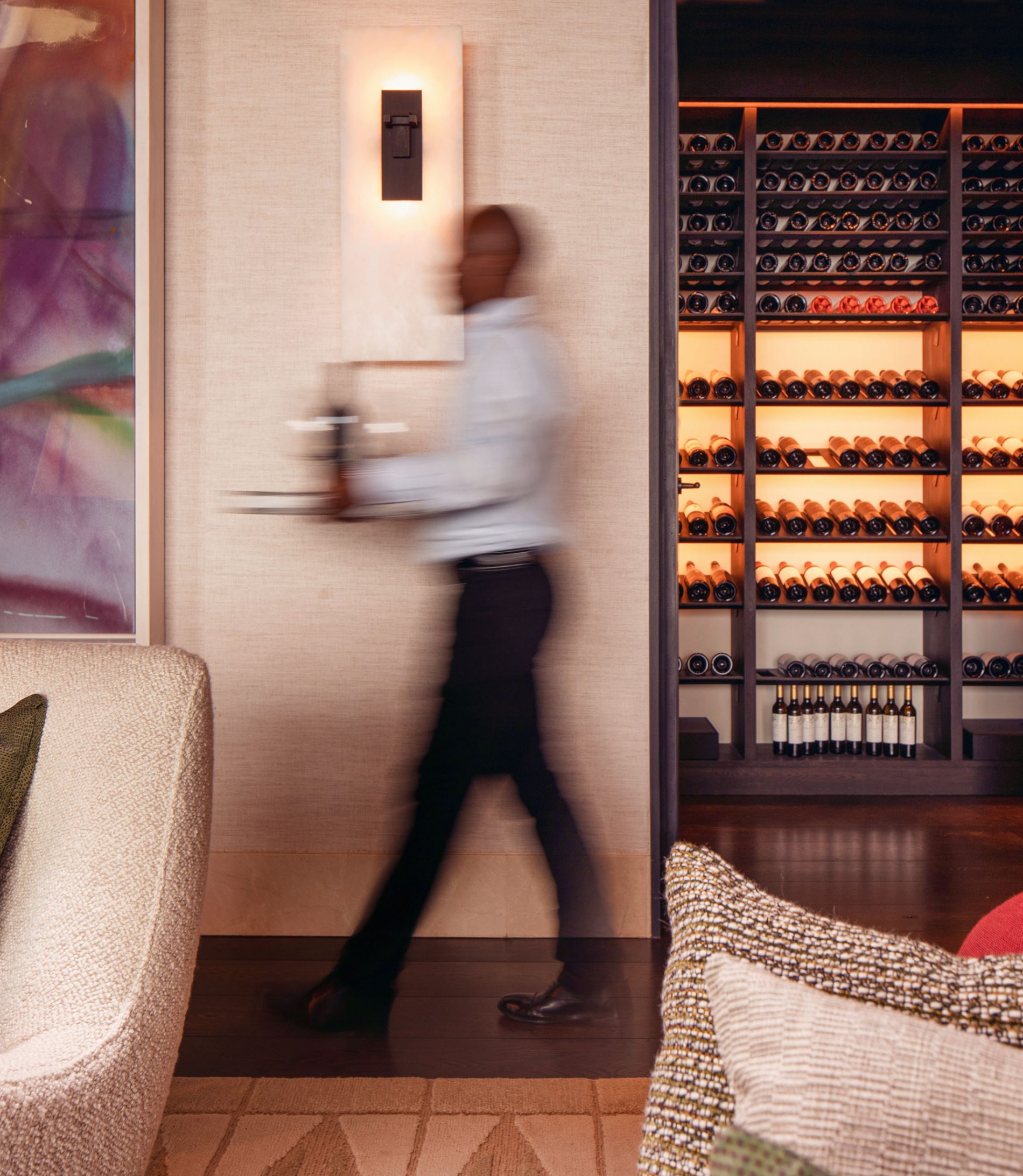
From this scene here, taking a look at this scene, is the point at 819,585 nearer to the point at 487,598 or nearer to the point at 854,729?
the point at 854,729

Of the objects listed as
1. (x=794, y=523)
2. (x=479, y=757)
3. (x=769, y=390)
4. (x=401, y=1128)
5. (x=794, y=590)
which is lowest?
(x=401, y=1128)

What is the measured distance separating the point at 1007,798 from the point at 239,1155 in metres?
3.40

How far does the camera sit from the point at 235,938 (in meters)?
2.25

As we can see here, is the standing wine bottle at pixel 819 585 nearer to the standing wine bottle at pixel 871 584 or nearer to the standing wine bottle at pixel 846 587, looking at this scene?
the standing wine bottle at pixel 846 587

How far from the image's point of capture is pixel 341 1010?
74.2 inches

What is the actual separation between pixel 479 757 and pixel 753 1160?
1.49m

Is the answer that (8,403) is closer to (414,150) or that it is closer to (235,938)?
(414,150)

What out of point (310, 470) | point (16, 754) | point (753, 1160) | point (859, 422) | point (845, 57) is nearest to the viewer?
point (753, 1160)

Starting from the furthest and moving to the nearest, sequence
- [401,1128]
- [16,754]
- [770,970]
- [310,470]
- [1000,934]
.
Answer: [310,470] → [401,1128] → [16,754] → [1000,934] → [770,970]

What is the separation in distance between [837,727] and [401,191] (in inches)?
115

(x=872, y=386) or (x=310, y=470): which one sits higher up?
(x=872, y=386)

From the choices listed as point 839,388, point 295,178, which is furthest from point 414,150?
point 839,388

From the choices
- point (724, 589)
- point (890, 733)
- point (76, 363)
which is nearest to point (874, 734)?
point (890, 733)

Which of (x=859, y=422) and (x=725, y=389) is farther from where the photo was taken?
(x=859, y=422)
